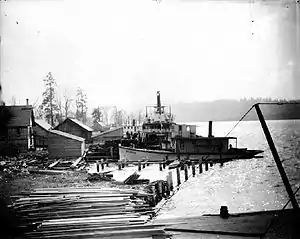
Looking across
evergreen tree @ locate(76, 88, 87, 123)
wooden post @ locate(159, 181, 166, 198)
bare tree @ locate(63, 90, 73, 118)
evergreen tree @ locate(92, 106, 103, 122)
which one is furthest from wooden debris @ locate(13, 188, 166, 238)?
wooden post @ locate(159, 181, 166, 198)

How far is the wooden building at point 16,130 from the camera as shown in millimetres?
3973

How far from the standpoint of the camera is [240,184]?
30.2 feet

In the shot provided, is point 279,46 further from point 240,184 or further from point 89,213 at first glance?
point 240,184

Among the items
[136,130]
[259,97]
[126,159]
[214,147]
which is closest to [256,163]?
[214,147]

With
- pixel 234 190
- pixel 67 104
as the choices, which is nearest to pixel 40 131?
pixel 67 104

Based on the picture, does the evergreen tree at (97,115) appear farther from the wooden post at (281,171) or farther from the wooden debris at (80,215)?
the wooden post at (281,171)

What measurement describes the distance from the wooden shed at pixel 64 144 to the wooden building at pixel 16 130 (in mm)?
594

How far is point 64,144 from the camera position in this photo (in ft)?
22.8

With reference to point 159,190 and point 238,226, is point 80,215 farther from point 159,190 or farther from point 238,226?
point 159,190

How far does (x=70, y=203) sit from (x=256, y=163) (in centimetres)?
1179

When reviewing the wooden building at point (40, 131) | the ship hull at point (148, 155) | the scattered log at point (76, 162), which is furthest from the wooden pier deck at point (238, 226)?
the wooden building at point (40, 131)

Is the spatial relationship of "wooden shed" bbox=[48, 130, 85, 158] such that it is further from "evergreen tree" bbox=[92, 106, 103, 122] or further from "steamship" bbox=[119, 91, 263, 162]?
"steamship" bbox=[119, 91, 263, 162]

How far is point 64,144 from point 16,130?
1508mm

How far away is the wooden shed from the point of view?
22.1 ft
